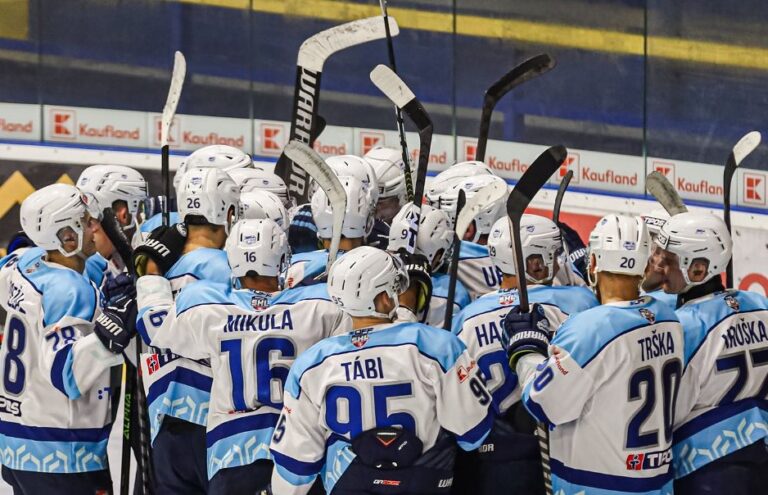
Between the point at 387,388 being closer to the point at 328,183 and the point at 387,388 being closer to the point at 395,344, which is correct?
the point at 395,344

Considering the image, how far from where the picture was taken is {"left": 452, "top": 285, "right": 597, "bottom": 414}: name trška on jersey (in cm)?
388

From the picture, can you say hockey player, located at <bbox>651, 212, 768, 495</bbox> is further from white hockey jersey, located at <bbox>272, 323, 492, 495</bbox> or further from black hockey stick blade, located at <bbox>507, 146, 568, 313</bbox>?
white hockey jersey, located at <bbox>272, 323, 492, 495</bbox>

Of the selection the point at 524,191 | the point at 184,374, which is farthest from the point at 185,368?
the point at 524,191

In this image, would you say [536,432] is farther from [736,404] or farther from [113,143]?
[113,143]

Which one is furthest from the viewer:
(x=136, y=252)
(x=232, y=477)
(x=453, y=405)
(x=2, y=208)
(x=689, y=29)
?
(x=689, y=29)

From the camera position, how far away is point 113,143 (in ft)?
23.6

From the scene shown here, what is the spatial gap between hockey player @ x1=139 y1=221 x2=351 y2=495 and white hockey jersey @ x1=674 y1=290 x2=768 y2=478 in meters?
0.88

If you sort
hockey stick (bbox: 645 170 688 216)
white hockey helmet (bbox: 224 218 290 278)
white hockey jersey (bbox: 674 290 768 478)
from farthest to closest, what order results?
hockey stick (bbox: 645 170 688 216), white hockey helmet (bbox: 224 218 290 278), white hockey jersey (bbox: 674 290 768 478)

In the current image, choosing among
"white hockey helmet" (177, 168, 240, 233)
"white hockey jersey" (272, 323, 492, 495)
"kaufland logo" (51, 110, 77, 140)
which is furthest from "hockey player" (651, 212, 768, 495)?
"kaufland logo" (51, 110, 77, 140)

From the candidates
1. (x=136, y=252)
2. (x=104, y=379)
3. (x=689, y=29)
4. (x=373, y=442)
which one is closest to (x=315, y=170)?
(x=136, y=252)

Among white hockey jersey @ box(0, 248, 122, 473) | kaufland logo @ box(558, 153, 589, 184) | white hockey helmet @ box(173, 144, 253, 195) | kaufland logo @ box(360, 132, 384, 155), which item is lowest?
white hockey jersey @ box(0, 248, 122, 473)

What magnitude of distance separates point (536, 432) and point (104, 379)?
136 cm

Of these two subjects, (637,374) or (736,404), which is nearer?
(637,374)

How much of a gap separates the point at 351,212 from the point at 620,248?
3.71ft
